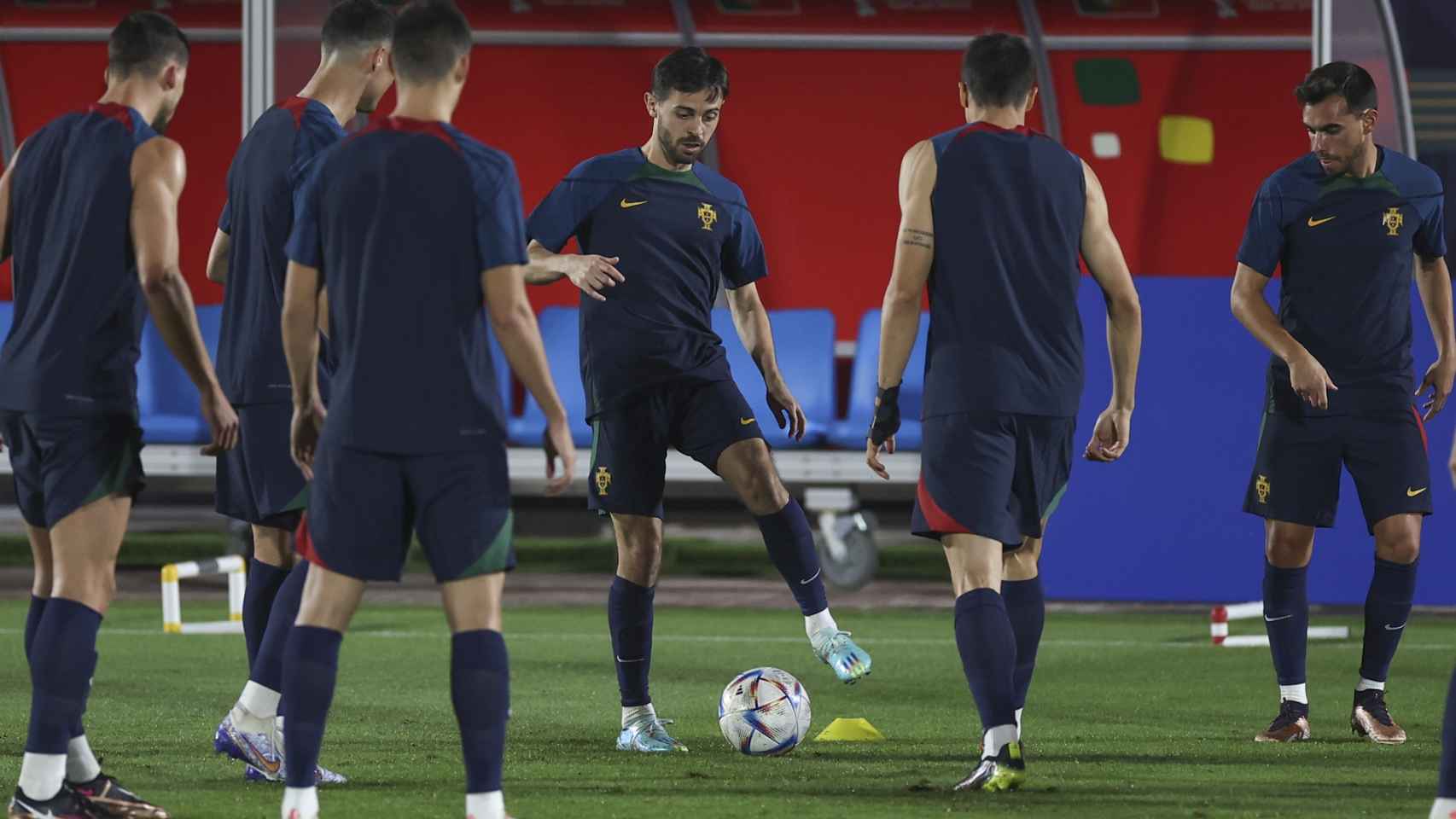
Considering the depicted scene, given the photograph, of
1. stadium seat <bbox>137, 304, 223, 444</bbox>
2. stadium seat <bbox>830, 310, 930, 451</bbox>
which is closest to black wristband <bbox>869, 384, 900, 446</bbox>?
stadium seat <bbox>830, 310, 930, 451</bbox>

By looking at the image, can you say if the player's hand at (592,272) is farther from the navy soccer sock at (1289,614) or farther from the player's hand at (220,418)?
the navy soccer sock at (1289,614)

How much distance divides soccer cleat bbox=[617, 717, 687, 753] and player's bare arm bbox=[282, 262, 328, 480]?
5.96ft

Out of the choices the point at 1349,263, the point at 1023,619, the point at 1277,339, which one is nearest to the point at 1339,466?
the point at 1277,339

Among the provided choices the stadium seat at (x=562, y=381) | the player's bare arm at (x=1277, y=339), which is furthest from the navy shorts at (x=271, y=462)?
the stadium seat at (x=562, y=381)

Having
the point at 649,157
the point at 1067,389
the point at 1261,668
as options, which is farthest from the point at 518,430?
the point at 1067,389

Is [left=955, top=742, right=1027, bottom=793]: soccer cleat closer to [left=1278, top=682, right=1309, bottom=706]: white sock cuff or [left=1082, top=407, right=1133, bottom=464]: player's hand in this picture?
[left=1082, top=407, right=1133, bottom=464]: player's hand

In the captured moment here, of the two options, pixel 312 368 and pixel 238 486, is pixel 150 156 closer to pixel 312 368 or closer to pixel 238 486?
pixel 312 368

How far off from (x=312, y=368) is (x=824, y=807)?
1601mm

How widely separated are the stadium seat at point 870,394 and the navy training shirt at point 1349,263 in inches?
208

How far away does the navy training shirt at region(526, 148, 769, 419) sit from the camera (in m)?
5.89

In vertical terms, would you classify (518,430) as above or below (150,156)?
below

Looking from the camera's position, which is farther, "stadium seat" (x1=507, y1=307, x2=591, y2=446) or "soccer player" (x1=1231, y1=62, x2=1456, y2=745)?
"stadium seat" (x1=507, y1=307, x2=591, y2=446)

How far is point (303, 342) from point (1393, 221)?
3.44m

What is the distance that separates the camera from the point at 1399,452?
20.0 ft
